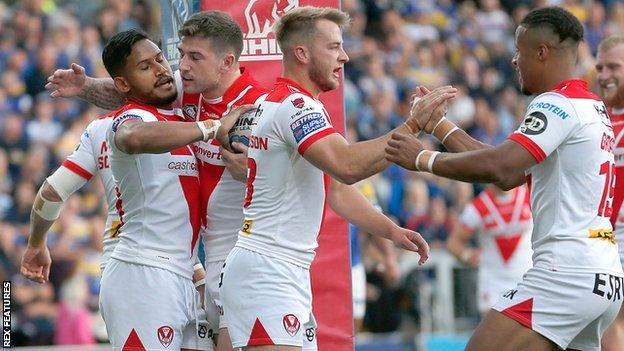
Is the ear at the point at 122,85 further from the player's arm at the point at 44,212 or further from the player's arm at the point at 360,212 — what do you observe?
the player's arm at the point at 360,212

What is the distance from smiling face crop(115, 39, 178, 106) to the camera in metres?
7.88

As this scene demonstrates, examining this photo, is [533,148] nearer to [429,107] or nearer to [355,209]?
[429,107]

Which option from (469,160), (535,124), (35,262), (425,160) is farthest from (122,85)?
(535,124)

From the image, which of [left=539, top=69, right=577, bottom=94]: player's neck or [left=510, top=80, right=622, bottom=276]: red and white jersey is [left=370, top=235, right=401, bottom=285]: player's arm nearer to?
[left=539, top=69, right=577, bottom=94]: player's neck

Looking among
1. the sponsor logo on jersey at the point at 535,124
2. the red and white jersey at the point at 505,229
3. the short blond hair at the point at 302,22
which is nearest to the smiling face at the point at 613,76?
the sponsor logo on jersey at the point at 535,124

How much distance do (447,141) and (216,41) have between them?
1.48 metres

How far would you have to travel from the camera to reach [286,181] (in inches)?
286

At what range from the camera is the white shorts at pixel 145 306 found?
7656mm

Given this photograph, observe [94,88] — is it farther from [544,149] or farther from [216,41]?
[544,149]

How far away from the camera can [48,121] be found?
1585 centimetres

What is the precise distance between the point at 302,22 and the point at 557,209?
1.77m

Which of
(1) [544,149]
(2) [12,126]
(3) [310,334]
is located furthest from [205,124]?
(2) [12,126]

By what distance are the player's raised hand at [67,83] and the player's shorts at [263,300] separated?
196 centimetres

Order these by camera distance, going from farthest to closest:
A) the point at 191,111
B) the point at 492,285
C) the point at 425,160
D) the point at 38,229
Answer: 1. the point at 492,285
2. the point at 38,229
3. the point at 191,111
4. the point at 425,160
